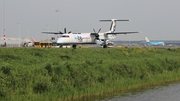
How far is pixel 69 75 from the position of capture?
23.6m

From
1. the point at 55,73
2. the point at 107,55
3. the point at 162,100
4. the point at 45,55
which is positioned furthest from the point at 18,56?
the point at 107,55

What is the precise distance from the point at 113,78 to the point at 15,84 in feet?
36.3

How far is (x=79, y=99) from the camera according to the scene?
23047 millimetres

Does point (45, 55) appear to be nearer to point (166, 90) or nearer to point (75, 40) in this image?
point (166, 90)

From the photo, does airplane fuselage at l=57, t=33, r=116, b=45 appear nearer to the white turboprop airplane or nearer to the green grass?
the white turboprop airplane

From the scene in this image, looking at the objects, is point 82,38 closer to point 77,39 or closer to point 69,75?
point 77,39

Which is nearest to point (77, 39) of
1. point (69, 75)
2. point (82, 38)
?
point (82, 38)

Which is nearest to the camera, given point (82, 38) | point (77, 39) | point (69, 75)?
point (69, 75)

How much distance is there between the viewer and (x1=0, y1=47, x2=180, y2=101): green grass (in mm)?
19781

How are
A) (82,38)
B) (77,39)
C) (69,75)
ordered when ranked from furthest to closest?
(82,38) → (77,39) → (69,75)

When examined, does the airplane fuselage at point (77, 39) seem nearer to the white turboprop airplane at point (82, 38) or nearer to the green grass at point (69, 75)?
the white turboprop airplane at point (82, 38)

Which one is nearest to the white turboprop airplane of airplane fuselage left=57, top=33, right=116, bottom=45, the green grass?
airplane fuselage left=57, top=33, right=116, bottom=45

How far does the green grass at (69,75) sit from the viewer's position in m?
19.8

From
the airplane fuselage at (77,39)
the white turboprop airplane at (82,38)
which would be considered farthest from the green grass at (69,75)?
the white turboprop airplane at (82,38)
